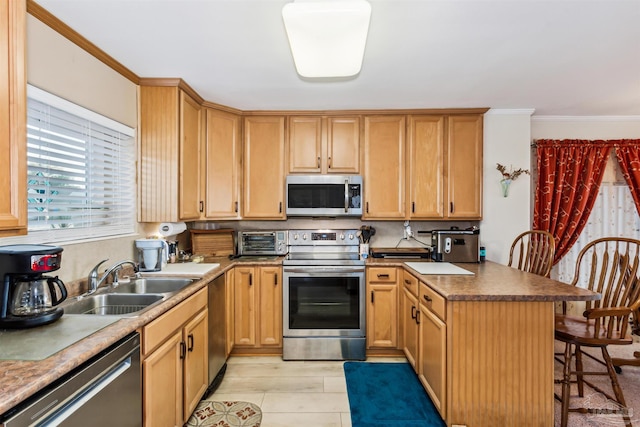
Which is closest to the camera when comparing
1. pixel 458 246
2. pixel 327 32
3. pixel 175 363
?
pixel 327 32

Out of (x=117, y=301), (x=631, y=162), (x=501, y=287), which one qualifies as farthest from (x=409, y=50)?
(x=631, y=162)

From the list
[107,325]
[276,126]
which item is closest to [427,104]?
[276,126]

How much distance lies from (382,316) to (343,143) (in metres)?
1.67

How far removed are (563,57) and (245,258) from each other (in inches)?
113

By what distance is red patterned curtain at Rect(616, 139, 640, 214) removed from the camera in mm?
3328

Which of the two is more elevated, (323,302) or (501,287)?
(501,287)

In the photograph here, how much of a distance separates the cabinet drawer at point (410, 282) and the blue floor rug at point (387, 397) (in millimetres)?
694

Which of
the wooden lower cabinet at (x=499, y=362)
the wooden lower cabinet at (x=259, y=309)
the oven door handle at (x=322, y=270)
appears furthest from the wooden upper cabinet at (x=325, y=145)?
the wooden lower cabinet at (x=499, y=362)

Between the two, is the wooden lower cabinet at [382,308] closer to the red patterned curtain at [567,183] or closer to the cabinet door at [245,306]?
the cabinet door at [245,306]

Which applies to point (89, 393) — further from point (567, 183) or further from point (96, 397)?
point (567, 183)

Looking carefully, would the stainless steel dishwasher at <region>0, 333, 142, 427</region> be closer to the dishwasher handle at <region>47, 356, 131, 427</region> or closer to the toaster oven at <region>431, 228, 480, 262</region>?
the dishwasher handle at <region>47, 356, 131, 427</region>

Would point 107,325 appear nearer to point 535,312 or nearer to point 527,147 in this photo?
point 535,312

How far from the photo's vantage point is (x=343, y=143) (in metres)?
3.21

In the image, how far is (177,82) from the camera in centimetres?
246
